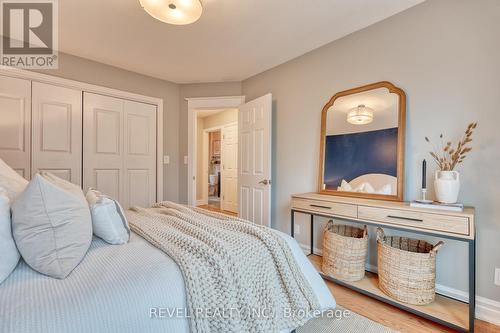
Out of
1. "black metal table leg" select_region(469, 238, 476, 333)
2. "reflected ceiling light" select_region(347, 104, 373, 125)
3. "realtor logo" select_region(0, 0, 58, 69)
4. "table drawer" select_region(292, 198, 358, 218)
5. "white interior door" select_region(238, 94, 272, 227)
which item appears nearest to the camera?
"black metal table leg" select_region(469, 238, 476, 333)

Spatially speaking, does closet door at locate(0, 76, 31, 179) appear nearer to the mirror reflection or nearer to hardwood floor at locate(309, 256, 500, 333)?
the mirror reflection

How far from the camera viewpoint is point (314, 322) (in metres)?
1.59

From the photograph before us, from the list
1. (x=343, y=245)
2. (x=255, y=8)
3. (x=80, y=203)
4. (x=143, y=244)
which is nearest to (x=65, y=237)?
(x=80, y=203)

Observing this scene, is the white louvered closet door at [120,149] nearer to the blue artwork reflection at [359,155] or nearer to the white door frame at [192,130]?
the white door frame at [192,130]

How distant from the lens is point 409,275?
5.53ft

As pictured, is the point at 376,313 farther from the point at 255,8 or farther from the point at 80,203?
the point at 255,8

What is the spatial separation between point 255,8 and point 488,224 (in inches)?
94.3

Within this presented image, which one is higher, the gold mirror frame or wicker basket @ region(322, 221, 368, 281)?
the gold mirror frame

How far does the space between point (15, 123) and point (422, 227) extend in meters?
3.88

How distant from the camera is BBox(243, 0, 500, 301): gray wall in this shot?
5.41 ft

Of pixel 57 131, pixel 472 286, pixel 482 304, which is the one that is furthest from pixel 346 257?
pixel 57 131

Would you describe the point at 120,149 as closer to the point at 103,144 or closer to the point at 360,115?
the point at 103,144

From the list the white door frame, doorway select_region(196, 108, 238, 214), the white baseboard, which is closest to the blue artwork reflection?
the white baseboard

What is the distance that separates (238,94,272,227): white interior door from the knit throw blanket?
1622mm
